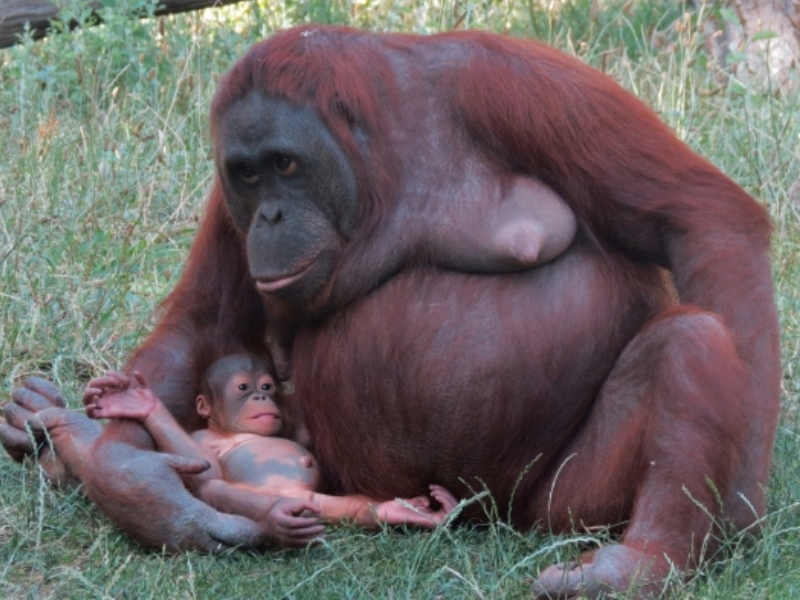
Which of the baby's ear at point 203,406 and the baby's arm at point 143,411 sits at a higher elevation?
the baby's arm at point 143,411

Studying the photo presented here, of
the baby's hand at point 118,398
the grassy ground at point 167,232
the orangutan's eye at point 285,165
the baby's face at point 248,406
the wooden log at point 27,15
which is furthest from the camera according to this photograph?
the wooden log at point 27,15

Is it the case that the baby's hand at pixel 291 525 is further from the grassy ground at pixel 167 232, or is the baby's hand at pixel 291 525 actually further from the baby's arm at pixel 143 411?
the baby's arm at pixel 143 411

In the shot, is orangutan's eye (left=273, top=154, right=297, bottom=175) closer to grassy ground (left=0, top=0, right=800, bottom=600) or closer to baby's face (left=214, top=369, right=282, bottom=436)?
baby's face (left=214, top=369, right=282, bottom=436)

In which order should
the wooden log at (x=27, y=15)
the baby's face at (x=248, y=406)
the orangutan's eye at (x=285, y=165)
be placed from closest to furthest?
the orangutan's eye at (x=285, y=165) < the baby's face at (x=248, y=406) < the wooden log at (x=27, y=15)

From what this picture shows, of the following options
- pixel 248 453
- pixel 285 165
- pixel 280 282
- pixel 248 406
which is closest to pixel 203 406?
pixel 248 406

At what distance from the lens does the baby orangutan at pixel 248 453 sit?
11.0ft

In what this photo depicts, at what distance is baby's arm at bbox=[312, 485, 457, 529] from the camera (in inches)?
131

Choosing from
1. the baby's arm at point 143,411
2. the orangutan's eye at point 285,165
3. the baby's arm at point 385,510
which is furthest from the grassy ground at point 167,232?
the orangutan's eye at point 285,165

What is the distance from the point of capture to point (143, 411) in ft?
11.4

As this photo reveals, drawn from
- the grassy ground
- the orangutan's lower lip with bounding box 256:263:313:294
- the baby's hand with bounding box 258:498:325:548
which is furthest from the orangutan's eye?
the grassy ground

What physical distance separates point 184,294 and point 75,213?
1.59 m

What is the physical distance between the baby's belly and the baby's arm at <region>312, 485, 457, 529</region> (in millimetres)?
82

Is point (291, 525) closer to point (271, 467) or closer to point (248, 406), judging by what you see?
point (271, 467)

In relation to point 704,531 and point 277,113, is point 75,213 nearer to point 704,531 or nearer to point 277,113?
point 277,113
